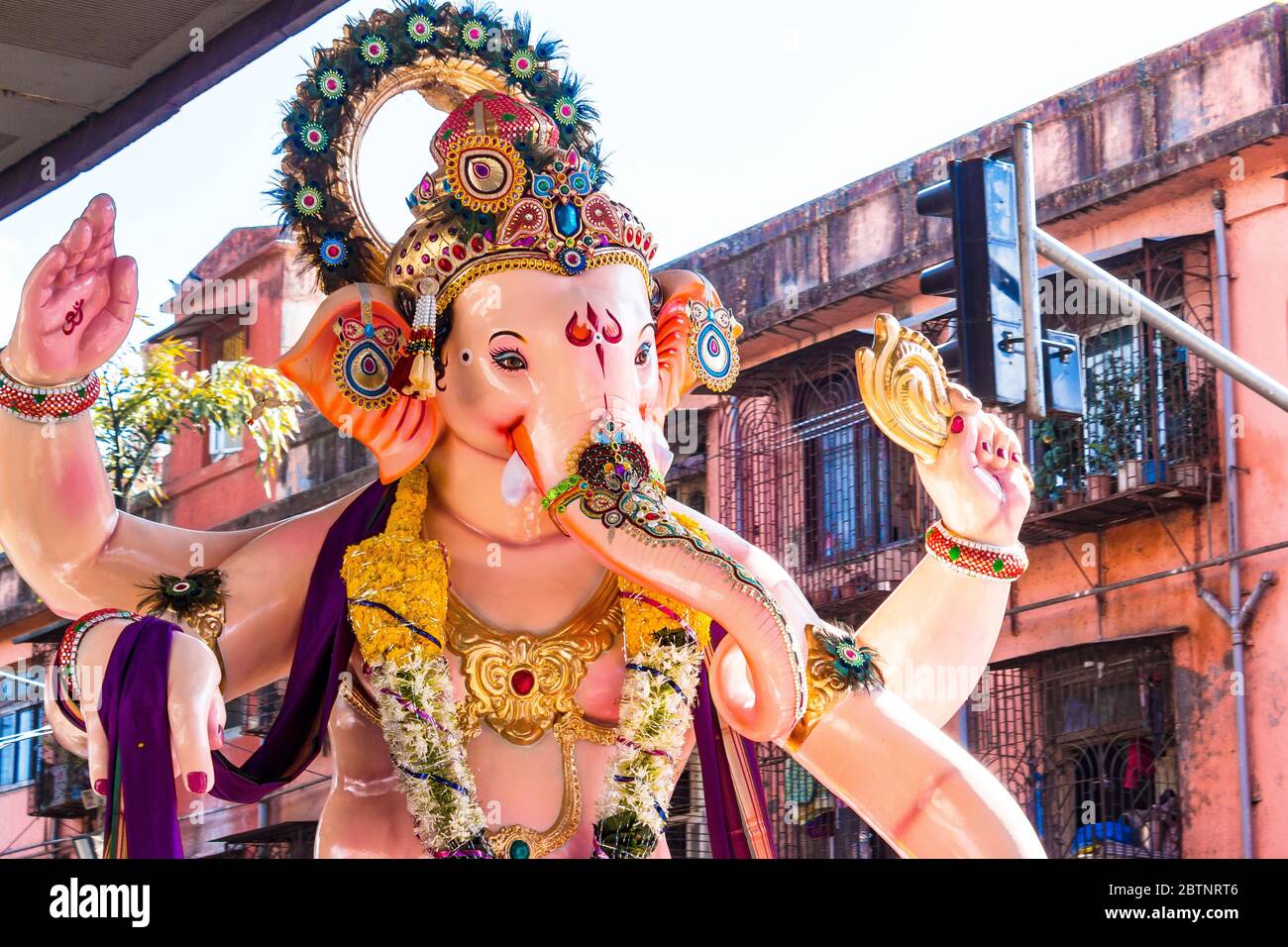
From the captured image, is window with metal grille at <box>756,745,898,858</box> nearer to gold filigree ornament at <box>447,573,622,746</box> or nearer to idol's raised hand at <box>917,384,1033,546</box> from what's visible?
idol's raised hand at <box>917,384,1033,546</box>

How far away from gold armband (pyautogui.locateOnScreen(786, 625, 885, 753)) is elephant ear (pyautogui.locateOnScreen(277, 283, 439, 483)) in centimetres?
87

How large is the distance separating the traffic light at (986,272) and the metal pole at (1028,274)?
0.02 meters

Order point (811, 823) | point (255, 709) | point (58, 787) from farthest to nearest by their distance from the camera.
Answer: point (58, 787) < point (255, 709) < point (811, 823)

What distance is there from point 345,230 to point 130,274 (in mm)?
533

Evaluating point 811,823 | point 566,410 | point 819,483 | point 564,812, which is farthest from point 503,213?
point 819,483

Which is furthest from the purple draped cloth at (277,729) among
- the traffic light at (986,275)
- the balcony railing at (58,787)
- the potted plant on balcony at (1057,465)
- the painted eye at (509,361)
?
the balcony railing at (58,787)

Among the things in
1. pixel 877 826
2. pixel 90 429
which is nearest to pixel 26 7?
pixel 90 429

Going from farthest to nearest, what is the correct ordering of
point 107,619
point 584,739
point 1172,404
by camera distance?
point 1172,404, point 584,739, point 107,619

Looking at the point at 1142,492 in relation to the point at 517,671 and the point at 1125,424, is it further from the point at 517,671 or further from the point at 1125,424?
the point at 517,671

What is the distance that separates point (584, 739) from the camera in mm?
4273

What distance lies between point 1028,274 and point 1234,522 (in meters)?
4.64

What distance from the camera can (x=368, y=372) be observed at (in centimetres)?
434

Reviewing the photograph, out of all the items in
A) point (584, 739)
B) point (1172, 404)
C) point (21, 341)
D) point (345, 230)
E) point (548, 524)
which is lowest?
point (584, 739)
